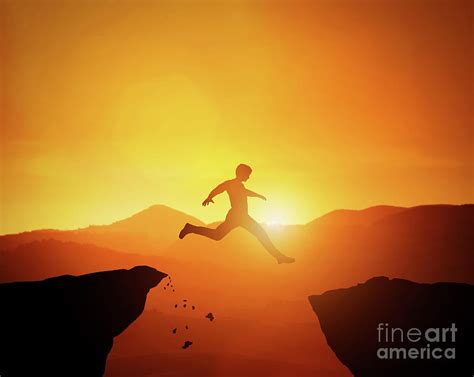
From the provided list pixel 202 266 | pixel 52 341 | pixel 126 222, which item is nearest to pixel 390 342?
pixel 52 341

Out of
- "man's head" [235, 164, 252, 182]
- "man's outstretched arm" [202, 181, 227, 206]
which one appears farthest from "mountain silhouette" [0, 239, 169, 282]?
"man's head" [235, 164, 252, 182]

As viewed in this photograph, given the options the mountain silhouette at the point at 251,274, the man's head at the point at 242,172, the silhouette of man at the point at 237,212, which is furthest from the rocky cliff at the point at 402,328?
the mountain silhouette at the point at 251,274

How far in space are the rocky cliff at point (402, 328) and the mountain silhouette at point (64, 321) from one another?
166 inches

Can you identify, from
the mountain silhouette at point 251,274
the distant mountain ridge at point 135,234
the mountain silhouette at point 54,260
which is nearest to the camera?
the mountain silhouette at point 251,274

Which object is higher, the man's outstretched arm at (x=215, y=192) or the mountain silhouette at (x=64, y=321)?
the man's outstretched arm at (x=215, y=192)


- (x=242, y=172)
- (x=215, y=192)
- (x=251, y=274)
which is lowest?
(x=251, y=274)

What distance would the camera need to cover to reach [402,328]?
12.0 metres

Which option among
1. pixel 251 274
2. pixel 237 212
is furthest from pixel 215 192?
pixel 251 274

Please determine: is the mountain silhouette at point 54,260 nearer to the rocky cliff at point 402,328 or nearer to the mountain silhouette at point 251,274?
the mountain silhouette at point 251,274

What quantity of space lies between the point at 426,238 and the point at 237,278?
34.4 feet

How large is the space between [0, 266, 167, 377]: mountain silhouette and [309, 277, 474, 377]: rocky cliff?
422cm

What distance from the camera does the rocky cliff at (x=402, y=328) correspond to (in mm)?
11820

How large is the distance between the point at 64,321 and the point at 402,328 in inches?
269

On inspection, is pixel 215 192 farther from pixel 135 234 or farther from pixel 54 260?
pixel 135 234
